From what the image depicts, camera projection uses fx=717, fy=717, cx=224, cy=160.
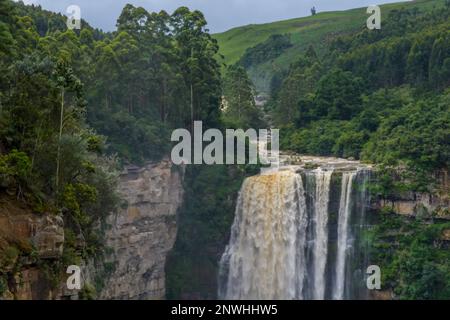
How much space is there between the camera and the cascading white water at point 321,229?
37516mm

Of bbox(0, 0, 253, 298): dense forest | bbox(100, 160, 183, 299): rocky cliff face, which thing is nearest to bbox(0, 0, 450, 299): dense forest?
bbox(0, 0, 253, 298): dense forest

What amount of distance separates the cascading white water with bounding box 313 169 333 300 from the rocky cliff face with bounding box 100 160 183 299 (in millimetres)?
7733

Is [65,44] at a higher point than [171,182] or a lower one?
higher

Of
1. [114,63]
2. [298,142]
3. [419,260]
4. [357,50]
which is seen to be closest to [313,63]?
[357,50]

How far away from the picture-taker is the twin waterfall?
122 feet

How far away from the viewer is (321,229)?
3769 cm

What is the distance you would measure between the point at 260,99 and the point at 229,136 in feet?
98.8

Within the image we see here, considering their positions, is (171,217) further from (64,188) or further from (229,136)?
(64,188)

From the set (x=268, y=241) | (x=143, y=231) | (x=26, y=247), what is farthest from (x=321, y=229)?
(x=26, y=247)

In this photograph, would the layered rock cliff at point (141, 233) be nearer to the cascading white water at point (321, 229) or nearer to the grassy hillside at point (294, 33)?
the cascading white water at point (321, 229)

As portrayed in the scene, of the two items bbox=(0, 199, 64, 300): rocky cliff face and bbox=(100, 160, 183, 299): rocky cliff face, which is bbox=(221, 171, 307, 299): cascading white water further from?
bbox=(0, 199, 64, 300): rocky cliff face

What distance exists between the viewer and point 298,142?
46812 millimetres

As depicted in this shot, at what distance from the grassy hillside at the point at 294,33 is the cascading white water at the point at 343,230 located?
38920 mm
